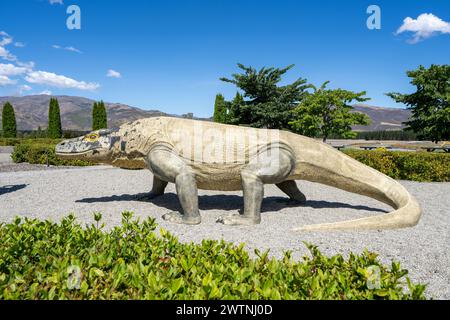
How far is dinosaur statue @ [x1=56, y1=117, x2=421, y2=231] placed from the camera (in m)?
5.04

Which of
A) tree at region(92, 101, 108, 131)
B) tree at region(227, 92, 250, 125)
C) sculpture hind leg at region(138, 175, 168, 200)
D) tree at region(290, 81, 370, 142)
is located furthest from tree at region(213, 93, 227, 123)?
sculpture hind leg at region(138, 175, 168, 200)

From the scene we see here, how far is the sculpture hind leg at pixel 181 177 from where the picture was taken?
5.00 metres

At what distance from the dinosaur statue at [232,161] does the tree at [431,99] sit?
14.7m

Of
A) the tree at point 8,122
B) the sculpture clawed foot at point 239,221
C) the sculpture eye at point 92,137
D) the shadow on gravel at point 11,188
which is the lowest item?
the shadow on gravel at point 11,188

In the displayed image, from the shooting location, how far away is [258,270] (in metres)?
2.30

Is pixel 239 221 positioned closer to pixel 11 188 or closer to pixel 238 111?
pixel 11 188

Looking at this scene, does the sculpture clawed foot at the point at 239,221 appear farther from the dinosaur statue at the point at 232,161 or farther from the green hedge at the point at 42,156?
the green hedge at the point at 42,156

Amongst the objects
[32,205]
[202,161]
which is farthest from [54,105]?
[202,161]

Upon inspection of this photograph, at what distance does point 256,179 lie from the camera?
5.04 metres

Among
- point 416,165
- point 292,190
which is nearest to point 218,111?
point 416,165

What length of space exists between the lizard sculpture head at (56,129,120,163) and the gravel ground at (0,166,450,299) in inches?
43.8

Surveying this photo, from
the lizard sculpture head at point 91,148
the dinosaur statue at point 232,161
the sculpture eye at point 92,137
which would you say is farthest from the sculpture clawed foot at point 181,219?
the sculpture eye at point 92,137

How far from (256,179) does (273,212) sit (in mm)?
1320
